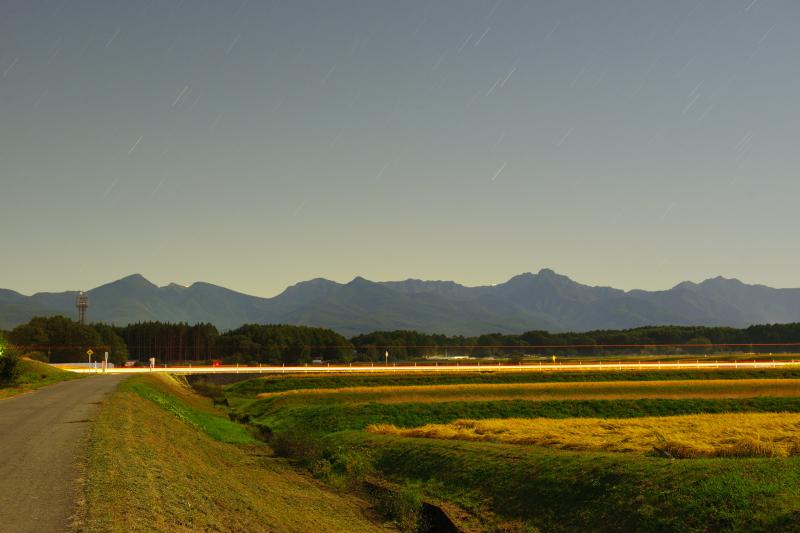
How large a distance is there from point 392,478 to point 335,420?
20.0 m

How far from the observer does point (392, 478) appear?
34.6 meters

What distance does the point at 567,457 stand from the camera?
93.4 ft

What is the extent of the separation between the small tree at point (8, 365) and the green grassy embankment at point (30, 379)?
2.54ft

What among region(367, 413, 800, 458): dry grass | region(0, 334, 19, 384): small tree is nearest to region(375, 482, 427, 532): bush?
region(367, 413, 800, 458): dry grass

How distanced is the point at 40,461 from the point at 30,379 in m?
60.5

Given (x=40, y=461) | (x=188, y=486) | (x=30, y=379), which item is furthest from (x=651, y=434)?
(x=30, y=379)

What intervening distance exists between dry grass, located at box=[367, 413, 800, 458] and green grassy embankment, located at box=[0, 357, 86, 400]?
3381cm

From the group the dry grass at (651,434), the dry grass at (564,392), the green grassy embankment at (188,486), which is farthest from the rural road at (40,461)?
the dry grass at (564,392)

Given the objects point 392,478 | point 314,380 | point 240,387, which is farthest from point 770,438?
point 240,387

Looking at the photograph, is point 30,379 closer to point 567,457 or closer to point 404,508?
point 404,508

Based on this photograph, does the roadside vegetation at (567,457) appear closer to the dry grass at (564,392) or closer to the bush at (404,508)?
the bush at (404,508)

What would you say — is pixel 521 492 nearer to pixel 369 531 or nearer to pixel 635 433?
pixel 369 531

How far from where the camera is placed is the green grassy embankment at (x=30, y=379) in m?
60.7

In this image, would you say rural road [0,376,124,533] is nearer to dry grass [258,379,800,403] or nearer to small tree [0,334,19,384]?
small tree [0,334,19,384]
